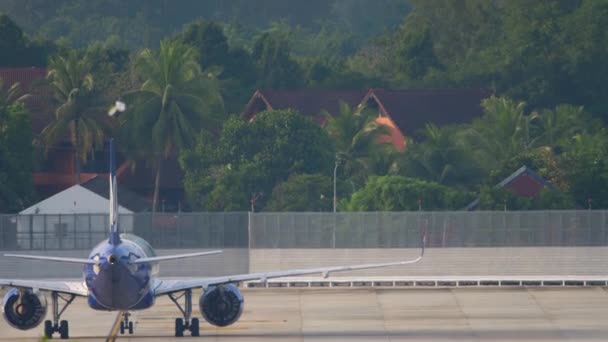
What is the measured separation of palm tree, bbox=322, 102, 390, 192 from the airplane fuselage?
51.9m

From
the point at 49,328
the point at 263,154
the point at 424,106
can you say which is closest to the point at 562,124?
the point at 424,106

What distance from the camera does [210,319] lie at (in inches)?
1690

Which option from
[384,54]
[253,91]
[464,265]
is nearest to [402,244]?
[464,265]

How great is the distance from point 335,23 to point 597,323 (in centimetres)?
15580

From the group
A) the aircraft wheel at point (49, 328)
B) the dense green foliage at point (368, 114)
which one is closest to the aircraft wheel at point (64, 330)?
the aircraft wheel at point (49, 328)

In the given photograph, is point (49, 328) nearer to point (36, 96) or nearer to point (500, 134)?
point (500, 134)

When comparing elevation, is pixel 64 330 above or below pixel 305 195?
below

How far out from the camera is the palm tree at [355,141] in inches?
3686

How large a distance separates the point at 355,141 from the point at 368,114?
694 cm

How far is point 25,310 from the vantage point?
42.9m

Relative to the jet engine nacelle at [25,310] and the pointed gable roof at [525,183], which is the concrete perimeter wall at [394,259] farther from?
the pointed gable roof at [525,183]

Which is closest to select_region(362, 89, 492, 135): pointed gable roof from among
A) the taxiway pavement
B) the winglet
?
the taxiway pavement

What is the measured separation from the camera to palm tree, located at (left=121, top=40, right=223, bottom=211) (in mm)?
95875

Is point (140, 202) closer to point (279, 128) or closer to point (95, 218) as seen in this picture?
point (279, 128)
